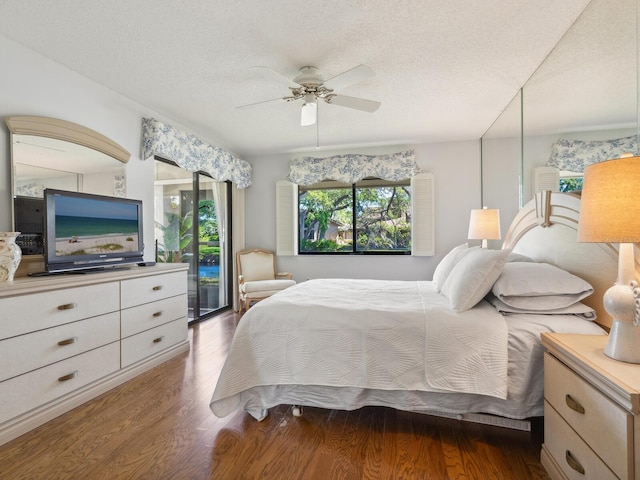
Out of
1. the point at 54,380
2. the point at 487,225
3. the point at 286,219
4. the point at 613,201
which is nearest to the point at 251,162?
the point at 286,219

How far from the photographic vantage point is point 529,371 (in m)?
1.65

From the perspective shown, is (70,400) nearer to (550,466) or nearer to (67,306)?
(67,306)

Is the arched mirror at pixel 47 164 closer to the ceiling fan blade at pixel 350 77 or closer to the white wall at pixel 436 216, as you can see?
the ceiling fan blade at pixel 350 77

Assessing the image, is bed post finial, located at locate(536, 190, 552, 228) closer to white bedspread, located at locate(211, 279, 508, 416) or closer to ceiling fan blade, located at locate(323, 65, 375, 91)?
white bedspread, located at locate(211, 279, 508, 416)

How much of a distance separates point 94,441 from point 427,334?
1.90 m

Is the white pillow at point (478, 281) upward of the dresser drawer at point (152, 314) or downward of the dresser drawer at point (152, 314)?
upward

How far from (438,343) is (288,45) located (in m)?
2.16

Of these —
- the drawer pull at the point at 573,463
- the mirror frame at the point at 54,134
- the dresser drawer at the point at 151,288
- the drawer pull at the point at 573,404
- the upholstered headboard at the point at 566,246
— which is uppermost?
the mirror frame at the point at 54,134

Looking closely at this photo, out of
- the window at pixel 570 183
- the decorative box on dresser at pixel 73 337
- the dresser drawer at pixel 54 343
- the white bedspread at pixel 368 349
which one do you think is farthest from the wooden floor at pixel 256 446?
the window at pixel 570 183

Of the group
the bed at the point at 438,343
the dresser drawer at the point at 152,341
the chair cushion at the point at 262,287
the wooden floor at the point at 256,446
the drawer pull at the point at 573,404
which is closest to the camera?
the drawer pull at the point at 573,404

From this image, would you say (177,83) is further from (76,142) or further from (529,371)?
(529,371)

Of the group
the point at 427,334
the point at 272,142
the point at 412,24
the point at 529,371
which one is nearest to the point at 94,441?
the point at 427,334

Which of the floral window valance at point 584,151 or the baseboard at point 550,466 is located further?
the floral window valance at point 584,151

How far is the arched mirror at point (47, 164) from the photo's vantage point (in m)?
2.22
